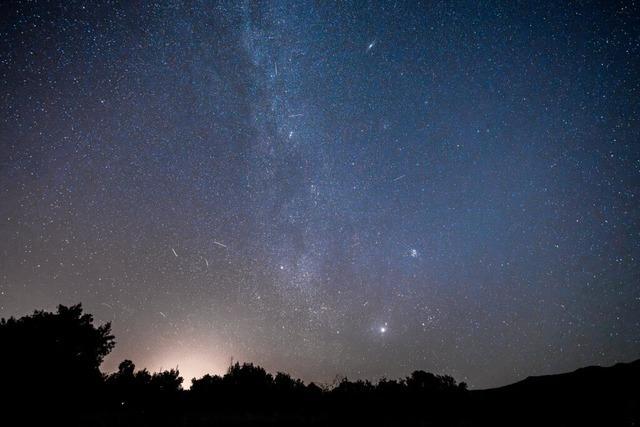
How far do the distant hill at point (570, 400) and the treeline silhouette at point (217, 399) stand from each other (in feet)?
0.18

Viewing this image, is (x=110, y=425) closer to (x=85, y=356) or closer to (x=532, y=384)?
(x=85, y=356)

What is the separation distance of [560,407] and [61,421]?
2666 cm

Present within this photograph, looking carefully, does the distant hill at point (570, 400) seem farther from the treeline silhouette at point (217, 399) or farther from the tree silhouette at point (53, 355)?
the tree silhouette at point (53, 355)

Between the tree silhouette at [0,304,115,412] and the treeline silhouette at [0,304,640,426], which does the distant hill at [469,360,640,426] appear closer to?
the treeline silhouette at [0,304,640,426]

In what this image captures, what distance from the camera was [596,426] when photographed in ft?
41.0

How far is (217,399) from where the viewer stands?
31625 mm

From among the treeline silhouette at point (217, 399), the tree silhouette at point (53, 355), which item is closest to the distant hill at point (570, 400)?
the treeline silhouette at point (217, 399)

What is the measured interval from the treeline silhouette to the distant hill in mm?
54

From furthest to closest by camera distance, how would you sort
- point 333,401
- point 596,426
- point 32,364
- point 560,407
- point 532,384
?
point 333,401 < point 32,364 < point 532,384 < point 560,407 < point 596,426

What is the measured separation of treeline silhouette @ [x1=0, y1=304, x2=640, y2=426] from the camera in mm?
15719

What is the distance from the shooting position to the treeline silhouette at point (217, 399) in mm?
15719

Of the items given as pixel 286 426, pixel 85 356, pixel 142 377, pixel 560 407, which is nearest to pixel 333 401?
pixel 286 426

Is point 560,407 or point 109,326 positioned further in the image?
point 109,326

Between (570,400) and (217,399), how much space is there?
29626mm
